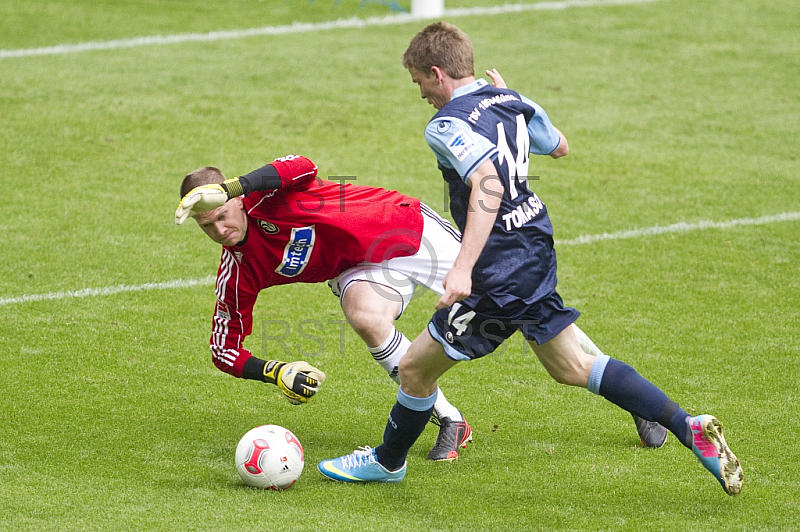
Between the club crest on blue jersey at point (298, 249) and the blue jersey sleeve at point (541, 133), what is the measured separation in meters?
1.19

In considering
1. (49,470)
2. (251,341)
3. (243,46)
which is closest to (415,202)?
(251,341)

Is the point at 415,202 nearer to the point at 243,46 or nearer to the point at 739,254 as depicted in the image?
the point at 739,254

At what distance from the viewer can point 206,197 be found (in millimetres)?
4430

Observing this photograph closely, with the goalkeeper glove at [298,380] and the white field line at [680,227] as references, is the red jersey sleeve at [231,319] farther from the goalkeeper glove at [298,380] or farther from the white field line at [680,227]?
the white field line at [680,227]

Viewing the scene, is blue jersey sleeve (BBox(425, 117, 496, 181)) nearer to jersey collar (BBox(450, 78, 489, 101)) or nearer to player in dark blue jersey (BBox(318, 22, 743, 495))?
player in dark blue jersey (BBox(318, 22, 743, 495))

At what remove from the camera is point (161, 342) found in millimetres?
6387

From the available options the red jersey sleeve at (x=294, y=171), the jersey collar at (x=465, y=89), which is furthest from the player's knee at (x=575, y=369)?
the red jersey sleeve at (x=294, y=171)

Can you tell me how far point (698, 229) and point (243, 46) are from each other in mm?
6665

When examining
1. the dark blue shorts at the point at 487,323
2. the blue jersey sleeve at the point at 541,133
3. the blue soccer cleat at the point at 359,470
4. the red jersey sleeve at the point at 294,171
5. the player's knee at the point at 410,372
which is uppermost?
the blue jersey sleeve at the point at 541,133

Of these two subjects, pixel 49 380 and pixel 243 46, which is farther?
pixel 243 46

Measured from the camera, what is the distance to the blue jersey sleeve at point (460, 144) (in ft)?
13.4

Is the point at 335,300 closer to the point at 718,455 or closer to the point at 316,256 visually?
the point at 316,256

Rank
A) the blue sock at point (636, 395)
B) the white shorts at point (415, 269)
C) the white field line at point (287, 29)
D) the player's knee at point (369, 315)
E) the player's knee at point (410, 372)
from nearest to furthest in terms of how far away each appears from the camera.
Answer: the blue sock at point (636, 395), the player's knee at point (410, 372), the player's knee at point (369, 315), the white shorts at point (415, 269), the white field line at point (287, 29)

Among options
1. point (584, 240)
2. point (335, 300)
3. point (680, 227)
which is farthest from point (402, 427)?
point (680, 227)
